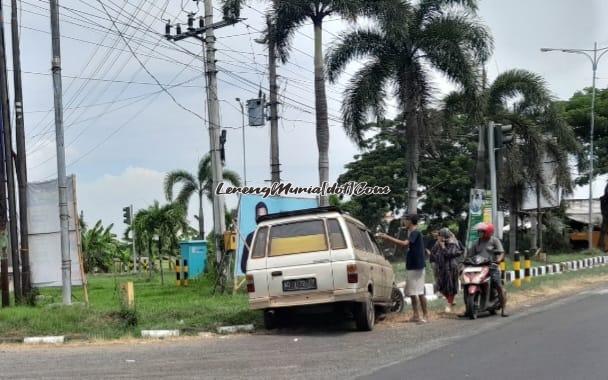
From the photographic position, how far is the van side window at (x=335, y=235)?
11.1 metres

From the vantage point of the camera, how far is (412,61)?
80.0ft

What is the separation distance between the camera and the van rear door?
35.5 feet

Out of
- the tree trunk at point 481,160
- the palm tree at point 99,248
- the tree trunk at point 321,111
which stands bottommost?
the palm tree at point 99,248

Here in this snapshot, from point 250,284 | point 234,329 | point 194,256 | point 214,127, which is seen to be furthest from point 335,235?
point 194,256

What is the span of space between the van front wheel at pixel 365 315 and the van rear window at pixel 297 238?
3.68 ft

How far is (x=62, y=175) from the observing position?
1464cm

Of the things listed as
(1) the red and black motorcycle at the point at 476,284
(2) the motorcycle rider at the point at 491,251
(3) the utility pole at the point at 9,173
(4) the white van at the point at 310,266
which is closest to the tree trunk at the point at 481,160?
(2) the motorcycle rider at the point at 491,251

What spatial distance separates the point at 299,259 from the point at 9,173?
28.7ft

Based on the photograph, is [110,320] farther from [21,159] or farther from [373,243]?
[21,159]

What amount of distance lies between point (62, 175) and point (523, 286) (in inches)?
482

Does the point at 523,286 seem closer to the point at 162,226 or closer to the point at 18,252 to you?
the point at 18,252

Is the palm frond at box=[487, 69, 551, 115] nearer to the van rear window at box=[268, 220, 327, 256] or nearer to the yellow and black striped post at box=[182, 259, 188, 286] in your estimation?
the yellow and black striped post at box=[182, 259, 188, 286]

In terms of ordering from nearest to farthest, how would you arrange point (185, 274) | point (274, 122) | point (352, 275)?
point (352, 275) → point (185, 274) → point (274, 122)

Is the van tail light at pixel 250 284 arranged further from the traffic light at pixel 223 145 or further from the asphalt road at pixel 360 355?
the traffic light at pixel 223 145
